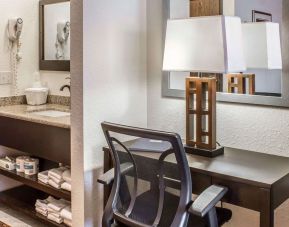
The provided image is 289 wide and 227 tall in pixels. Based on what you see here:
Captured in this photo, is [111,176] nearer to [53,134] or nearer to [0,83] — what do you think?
[53,134]

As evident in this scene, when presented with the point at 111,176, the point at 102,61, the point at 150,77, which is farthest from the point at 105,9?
the point at 111,176

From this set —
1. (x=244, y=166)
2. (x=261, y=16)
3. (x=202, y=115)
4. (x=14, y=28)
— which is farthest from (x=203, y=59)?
(x=14, y=28)

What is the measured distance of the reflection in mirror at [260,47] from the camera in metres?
1.98

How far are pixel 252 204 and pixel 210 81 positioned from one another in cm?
65

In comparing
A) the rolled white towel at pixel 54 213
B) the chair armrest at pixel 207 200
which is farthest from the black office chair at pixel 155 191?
the rolled white towel at pixel 54 213

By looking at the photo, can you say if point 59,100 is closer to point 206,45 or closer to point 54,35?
point 54,35

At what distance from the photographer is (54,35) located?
3.24 metres

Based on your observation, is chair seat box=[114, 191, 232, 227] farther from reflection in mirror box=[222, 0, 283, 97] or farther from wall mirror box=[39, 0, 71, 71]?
wall mirror box=[39, 0, 71, 71]

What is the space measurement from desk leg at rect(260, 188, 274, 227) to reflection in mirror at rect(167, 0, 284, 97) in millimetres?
623

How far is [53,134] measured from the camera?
2.51 m

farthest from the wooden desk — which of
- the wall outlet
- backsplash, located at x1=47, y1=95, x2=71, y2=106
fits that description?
the wall outlet

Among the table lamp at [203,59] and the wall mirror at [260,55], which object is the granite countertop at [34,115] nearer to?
the table lamp at [203,59]

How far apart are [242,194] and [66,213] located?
1.28m

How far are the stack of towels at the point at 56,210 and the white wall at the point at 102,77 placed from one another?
0.63 ft
